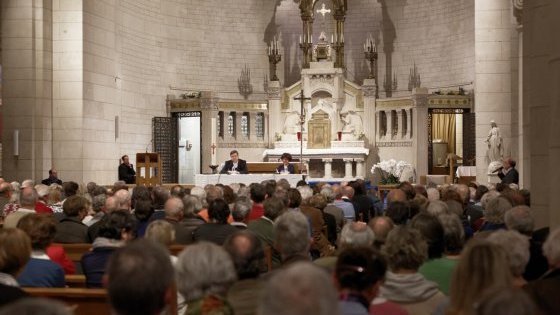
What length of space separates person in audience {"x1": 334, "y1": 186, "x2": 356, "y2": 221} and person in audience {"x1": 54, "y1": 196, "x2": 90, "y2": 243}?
3772mm

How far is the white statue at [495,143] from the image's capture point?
55.7ft

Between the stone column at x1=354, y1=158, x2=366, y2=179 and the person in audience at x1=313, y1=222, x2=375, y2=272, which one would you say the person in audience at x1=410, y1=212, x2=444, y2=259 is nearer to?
the person in audience at x1=313, y1=222, x2=375, y2=272

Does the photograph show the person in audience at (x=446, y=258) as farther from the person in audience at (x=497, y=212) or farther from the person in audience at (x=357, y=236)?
the person in audience at (x=497, y=212)

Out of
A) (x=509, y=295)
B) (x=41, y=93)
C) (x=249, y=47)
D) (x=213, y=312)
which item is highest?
(x=249, y=47)

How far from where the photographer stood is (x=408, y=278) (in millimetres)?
4281

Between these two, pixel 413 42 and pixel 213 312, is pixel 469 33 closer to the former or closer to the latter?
pixel 413 42

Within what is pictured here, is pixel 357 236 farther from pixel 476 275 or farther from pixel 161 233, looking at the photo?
pixel 476 275

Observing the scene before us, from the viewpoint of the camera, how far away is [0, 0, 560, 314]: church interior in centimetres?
1669

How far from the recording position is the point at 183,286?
3670mm

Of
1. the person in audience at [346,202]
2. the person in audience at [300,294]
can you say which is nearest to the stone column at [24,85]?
the person in audience at [346,202]

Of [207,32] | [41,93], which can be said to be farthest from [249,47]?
[41,93]

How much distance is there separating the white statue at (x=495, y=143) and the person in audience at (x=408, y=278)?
1310 centimetres

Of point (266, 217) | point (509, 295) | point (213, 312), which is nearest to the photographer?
point (509, 295)

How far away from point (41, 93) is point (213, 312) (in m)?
14.1
